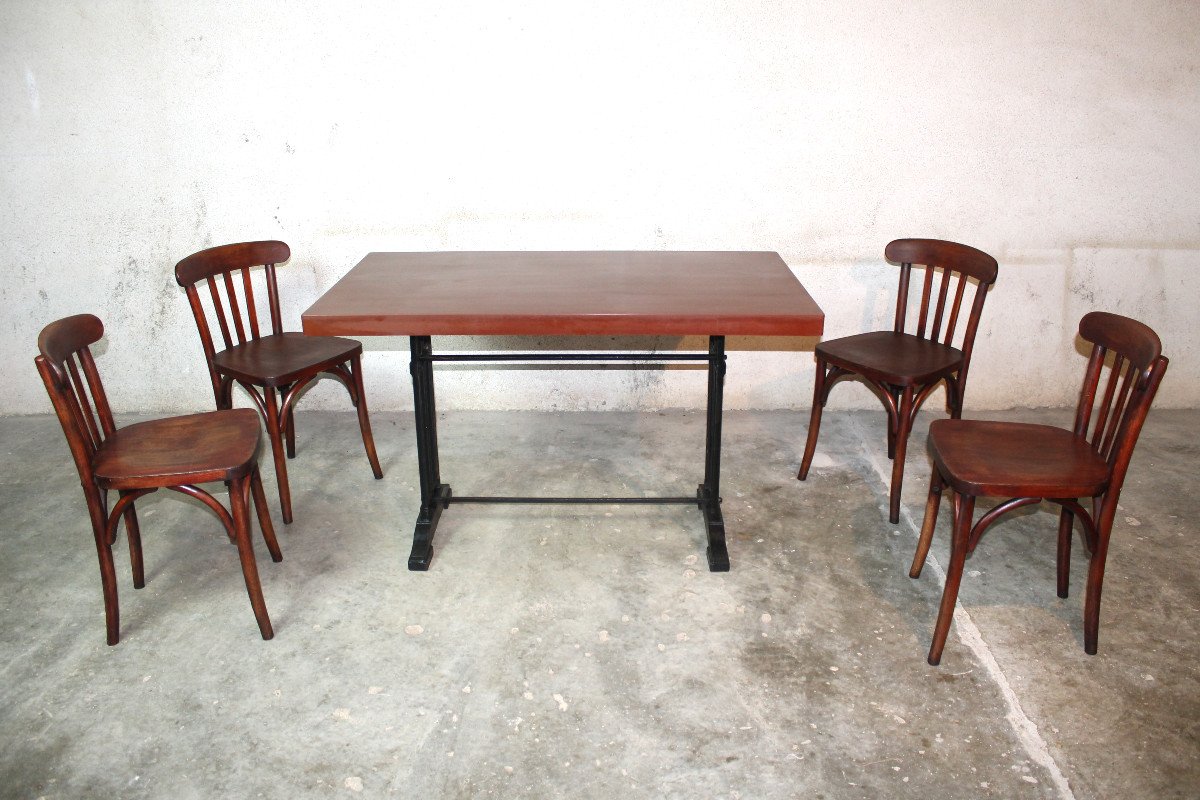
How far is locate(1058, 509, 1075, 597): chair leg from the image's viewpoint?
268cm

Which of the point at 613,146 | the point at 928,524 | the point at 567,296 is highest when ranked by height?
the point at 613,146

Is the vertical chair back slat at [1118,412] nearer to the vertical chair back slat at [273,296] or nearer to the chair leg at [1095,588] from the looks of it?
the chair leg at [1095,588]

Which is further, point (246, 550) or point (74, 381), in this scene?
point (246, 550)

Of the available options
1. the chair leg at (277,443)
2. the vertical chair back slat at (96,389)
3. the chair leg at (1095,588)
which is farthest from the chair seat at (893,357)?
the vertical chair back slat at (96,389)

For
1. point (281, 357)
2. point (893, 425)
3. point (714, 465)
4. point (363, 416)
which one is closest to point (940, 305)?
point (893, 425)

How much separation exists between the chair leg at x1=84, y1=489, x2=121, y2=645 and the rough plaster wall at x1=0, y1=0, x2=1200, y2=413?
1746 mm

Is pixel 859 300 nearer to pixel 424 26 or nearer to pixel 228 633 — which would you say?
pixel 424 26

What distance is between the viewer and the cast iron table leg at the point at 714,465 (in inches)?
110

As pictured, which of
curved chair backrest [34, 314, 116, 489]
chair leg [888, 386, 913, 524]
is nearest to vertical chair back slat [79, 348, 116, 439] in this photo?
curved chair backrest [34, 314, 116, 489]

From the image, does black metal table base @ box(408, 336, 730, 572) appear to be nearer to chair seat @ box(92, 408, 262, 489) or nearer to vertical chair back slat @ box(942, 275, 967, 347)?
chair seat @ box(92, 408, 262, 489)

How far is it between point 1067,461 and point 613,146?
2.20m

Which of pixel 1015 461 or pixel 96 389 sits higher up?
pixel 96 389

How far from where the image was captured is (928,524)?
2.70 m

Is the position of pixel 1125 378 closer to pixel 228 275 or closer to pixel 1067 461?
pixel 1067 461
